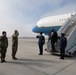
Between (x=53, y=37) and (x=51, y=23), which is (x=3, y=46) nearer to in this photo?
(x=53, y=37)

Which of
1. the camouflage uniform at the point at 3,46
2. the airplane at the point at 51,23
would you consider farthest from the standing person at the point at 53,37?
the airplane at the point at 51,23

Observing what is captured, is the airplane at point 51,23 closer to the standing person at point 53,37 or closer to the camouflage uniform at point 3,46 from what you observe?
the standing person at point 53,37

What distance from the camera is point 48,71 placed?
27.6ft

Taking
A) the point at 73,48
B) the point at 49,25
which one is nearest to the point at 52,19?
the point at 49,25

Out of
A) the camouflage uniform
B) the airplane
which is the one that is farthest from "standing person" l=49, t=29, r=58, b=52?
the airplane

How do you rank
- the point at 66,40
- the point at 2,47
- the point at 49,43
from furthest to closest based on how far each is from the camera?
the point at 49,43 < the point at 66,40 < the point at 2,47

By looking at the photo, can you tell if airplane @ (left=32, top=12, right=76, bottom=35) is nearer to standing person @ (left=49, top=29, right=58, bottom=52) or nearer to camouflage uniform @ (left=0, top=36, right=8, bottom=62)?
standing person @ (left=49, top=29, right=58, bottom=52)

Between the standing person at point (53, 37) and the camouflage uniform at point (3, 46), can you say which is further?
the standing person at point (53, 37)

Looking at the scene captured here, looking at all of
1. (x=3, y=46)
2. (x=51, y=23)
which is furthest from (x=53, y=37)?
(x=51, y=23)

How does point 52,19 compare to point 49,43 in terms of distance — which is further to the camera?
Result: point 52,19

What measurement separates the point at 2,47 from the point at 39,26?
17.3 m

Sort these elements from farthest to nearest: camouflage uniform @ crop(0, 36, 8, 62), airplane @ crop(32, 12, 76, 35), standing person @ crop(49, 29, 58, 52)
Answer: airplane @ crop(32, 12, 76, 35), standing person @ crop(49, 29, 58, 52), camouflage uniform @ crop(0, 36, 8, 62)

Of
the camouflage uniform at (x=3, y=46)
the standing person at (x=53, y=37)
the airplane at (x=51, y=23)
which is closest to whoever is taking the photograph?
the camouflage uniform at (x=3, y=46)

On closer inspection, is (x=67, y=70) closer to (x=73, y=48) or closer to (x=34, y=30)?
(x=73, y=48)
